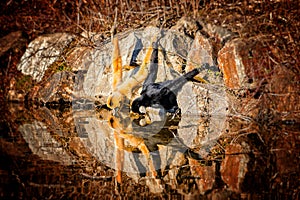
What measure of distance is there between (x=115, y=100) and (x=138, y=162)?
179 centimetres

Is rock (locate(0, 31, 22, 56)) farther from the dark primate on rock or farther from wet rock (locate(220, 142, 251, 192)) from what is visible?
wet rock (locate(220, 142, 251, 192))

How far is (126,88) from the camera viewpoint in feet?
13.5

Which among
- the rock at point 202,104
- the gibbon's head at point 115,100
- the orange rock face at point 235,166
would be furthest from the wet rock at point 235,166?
the gibbon's head at point 115,100

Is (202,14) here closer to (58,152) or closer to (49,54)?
(49,54)

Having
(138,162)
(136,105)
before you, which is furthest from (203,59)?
(138,162)

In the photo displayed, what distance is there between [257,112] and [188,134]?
3.44 feet

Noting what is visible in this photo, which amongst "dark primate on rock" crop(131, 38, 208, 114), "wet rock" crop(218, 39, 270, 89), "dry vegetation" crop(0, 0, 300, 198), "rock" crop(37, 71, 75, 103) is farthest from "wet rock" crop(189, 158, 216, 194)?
"rock" crop(37, 71, 75, 103)

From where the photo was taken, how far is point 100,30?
5477mm

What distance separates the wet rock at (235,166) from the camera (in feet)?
6.44

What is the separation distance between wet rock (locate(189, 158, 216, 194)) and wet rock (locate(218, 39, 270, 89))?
1853 mm

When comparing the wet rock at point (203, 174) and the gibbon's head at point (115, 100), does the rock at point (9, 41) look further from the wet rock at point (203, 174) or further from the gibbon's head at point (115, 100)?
the wet rock at point (203, 174)

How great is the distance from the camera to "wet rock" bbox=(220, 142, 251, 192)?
Result: 196cm

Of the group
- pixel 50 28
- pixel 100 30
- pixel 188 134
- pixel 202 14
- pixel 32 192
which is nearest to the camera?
pixel 32 192

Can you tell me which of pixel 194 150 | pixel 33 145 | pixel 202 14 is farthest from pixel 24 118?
pixel 202 14
